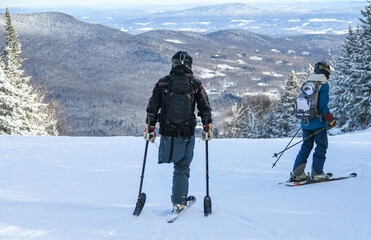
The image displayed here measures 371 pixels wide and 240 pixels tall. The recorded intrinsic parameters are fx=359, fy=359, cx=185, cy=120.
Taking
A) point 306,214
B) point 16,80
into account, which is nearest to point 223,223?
point 306,214

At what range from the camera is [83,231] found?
429 cm

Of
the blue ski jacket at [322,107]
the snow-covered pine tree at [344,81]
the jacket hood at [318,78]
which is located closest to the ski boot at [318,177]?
the blue ski jacket at [322,107]

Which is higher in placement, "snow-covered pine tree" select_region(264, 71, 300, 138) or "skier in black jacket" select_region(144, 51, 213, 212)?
"skier in black jacket" select_region(144, 51, 213, 212)

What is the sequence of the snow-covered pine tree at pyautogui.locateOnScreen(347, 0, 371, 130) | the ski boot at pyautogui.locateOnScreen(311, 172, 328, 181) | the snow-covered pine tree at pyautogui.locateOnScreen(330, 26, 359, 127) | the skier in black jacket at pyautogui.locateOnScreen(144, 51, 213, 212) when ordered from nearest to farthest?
the skier in black jacket at pyautogui.locateOnScreen(144, 51, 213, 212), the ski boot at pyautogui.locateOnScreen(311, 172, 328, 181), the snow-covered pine tree at pyautogui.locateOnScreen(347, 0, 371, 130), the snow-covered pine tree at pyautogui.locateOnScreen(330, 26, 359, 127)

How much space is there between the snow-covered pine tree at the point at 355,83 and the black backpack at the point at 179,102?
27271 mm

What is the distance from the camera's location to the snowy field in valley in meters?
4.24

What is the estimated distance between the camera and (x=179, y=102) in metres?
4.69

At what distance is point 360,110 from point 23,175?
28.6 metres

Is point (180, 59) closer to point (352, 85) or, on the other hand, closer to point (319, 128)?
point (319, 128)

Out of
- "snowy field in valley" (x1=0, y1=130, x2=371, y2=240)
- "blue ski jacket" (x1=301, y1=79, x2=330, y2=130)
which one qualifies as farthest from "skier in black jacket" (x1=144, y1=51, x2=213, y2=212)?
"blue ski jacket" (x1=301, y1=79, x2=330, y2=130)

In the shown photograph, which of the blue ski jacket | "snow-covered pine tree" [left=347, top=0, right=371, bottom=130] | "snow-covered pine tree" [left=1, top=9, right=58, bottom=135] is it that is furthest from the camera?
"snow-covered pine tree" [left=347, top=0, right=371, bottom=130]

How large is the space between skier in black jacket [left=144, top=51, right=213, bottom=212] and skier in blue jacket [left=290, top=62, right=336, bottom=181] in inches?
88.1

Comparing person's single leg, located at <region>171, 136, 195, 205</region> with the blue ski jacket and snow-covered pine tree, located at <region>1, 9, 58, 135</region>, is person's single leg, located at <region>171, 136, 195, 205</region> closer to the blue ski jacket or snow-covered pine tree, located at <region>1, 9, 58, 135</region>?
the blue ski jacket

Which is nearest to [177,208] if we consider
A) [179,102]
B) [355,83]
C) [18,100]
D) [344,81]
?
[179,102]
